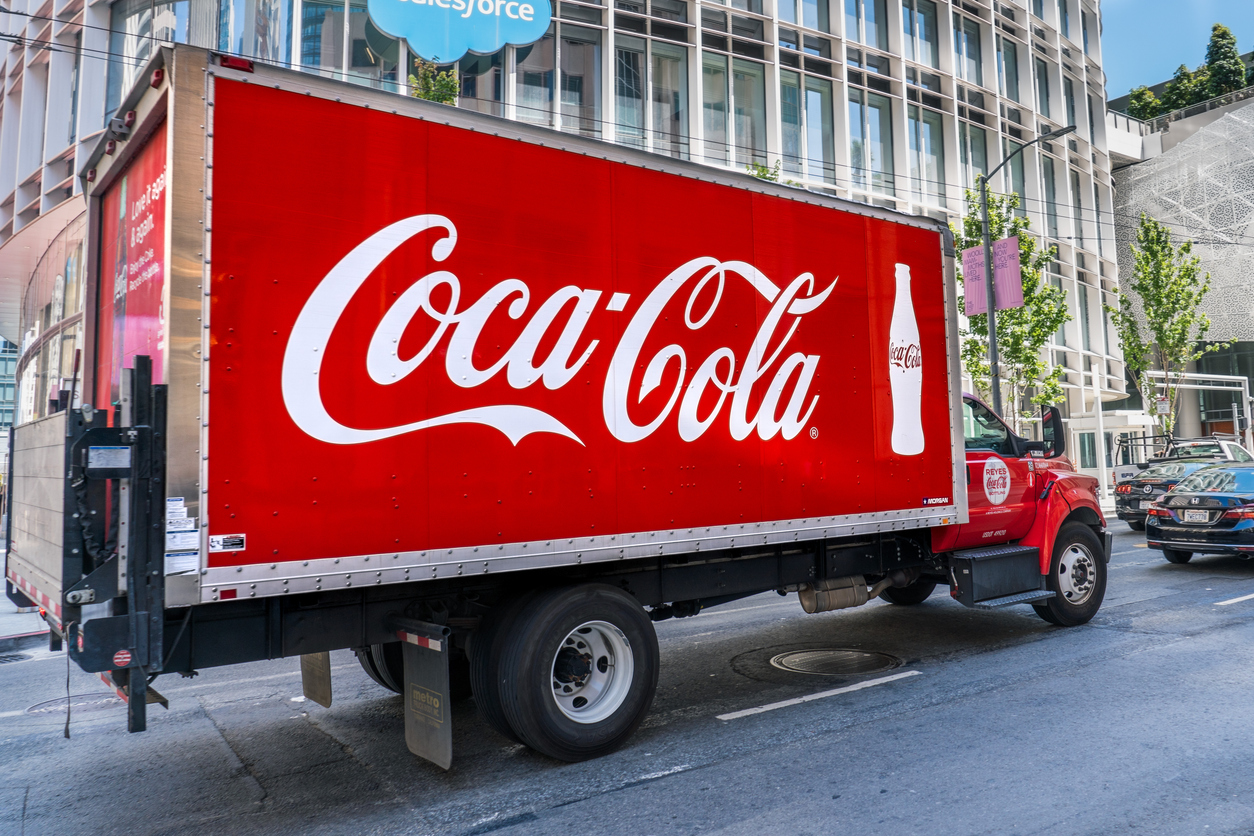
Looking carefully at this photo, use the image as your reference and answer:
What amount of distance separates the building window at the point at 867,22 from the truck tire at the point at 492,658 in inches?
1094

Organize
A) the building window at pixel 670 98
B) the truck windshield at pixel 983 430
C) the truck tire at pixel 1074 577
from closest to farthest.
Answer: the truck windshield at pixel 983 430 < the truck tire at pixel 1074 577 < the building window at pixel 670 98

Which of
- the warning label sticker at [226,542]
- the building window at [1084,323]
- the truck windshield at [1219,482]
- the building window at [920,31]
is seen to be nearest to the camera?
the warning label sticker at [226,542]

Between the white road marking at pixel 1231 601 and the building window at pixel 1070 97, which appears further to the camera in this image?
the building window at pixel 1070 97

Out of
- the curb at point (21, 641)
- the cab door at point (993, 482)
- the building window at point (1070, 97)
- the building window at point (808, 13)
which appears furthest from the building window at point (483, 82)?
the building window at point (1070, 97)

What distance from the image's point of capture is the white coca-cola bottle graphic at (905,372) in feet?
23.1

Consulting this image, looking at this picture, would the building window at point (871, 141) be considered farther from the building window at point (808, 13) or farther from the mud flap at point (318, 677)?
the mud flap at point (318, 677)

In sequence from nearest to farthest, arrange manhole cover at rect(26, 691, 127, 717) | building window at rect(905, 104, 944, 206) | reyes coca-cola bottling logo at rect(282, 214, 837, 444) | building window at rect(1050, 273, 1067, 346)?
reyes coca-cola bottling logo at rect(282, 214, 837, 444)
manhole cover at rect(26, 691, 127, 717)
building window at rect(905, 104, 944, 206)
building window at rect(1050, 273, 1067, 346)

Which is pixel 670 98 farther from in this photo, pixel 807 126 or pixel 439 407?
pixel 439 407

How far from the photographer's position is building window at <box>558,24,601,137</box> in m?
23.0

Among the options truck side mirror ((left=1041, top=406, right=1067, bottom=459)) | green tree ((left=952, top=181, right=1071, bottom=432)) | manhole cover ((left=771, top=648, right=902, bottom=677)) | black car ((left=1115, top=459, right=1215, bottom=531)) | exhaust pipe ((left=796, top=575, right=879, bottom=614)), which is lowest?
manhole cover ((left=771, top=648, right=902, bottom=677))

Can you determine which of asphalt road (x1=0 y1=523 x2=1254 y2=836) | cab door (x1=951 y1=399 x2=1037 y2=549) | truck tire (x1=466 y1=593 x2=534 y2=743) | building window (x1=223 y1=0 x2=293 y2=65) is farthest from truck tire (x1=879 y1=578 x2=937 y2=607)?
building window (x1=223 y1=0 x2=293 y2=65)

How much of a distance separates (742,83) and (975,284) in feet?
33.3

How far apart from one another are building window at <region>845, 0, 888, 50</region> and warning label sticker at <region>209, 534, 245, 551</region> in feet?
94.3

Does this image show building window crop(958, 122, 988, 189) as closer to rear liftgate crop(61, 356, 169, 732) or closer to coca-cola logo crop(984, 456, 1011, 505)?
coca-cola logo crop(984, 456, 1011, 505)
